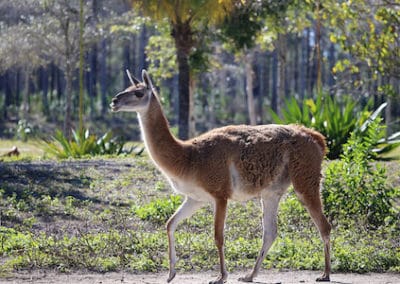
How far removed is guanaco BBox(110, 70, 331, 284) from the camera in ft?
30.4

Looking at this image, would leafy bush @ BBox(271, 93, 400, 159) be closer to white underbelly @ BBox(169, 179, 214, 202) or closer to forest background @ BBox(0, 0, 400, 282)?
forest background @ BBox(0, 0, 400, 282)

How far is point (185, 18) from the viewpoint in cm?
2345

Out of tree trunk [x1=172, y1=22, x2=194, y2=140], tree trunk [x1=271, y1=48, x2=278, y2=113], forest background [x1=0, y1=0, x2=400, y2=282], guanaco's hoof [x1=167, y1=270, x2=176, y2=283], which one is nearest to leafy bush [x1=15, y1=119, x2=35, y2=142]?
forest background [x1=0, y1=0, x2=400, y2=282]

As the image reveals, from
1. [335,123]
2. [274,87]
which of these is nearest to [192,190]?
[335,123]

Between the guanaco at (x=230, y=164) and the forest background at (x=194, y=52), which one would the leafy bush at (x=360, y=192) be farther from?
the forest background at (x=194, y=52)

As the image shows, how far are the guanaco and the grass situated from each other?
100 centimetres

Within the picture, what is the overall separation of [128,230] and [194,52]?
14.0 metres

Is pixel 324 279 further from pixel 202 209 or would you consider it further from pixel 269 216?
pixel 202 209

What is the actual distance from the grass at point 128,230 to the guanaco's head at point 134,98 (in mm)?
1977

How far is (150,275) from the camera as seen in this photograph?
32.3 feet

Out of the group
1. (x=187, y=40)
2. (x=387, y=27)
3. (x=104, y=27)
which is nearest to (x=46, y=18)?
(x=104, y=27)

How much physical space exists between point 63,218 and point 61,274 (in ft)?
9.15

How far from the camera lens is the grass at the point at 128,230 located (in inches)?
407

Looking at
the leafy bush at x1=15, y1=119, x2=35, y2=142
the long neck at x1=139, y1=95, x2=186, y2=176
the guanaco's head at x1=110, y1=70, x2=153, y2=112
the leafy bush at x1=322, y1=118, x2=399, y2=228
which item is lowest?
the leafy bush at x1=15, y1=119, x2=35, y2=142
